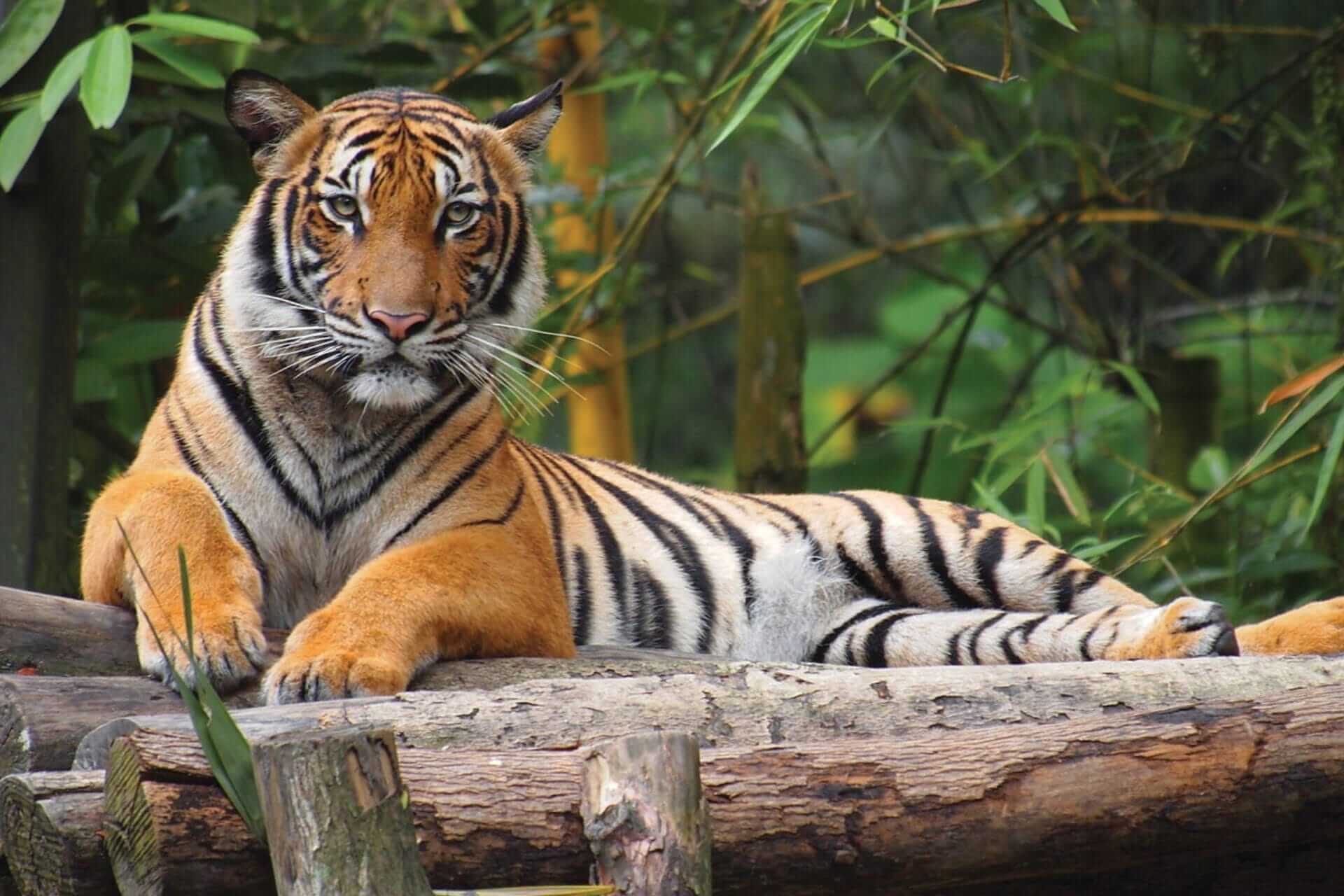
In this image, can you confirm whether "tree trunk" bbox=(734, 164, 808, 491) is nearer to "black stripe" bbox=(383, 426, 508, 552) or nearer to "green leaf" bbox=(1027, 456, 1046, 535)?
"green leaf" bbox=(1027, 456, 1046, 535)

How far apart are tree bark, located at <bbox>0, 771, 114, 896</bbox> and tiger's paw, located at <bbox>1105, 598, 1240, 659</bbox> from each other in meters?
1.94

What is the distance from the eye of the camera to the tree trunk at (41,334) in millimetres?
3861

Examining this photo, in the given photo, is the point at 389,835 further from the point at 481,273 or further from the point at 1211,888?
the point at 481,273

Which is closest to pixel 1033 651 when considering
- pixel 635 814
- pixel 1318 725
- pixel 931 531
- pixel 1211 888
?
pixel 931 531

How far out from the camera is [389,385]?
300cm

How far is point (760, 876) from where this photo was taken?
203 cm

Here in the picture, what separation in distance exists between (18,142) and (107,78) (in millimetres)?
335

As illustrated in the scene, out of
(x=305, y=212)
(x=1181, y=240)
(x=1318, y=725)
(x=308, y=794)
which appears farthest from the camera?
(x=1181, y=240)

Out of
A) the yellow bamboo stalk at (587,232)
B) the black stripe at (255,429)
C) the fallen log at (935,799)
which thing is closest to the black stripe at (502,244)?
the black stripe at (255,429)

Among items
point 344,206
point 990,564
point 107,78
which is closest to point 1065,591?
point 990,564

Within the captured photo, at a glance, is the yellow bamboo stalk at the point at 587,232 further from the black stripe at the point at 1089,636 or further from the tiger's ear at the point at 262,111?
the black stripe at the point at 1089,636

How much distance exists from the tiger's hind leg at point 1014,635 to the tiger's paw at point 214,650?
5.17 ft

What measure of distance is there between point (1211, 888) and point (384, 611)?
4.68 feet

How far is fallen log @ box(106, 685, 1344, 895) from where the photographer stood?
6.28 ft
